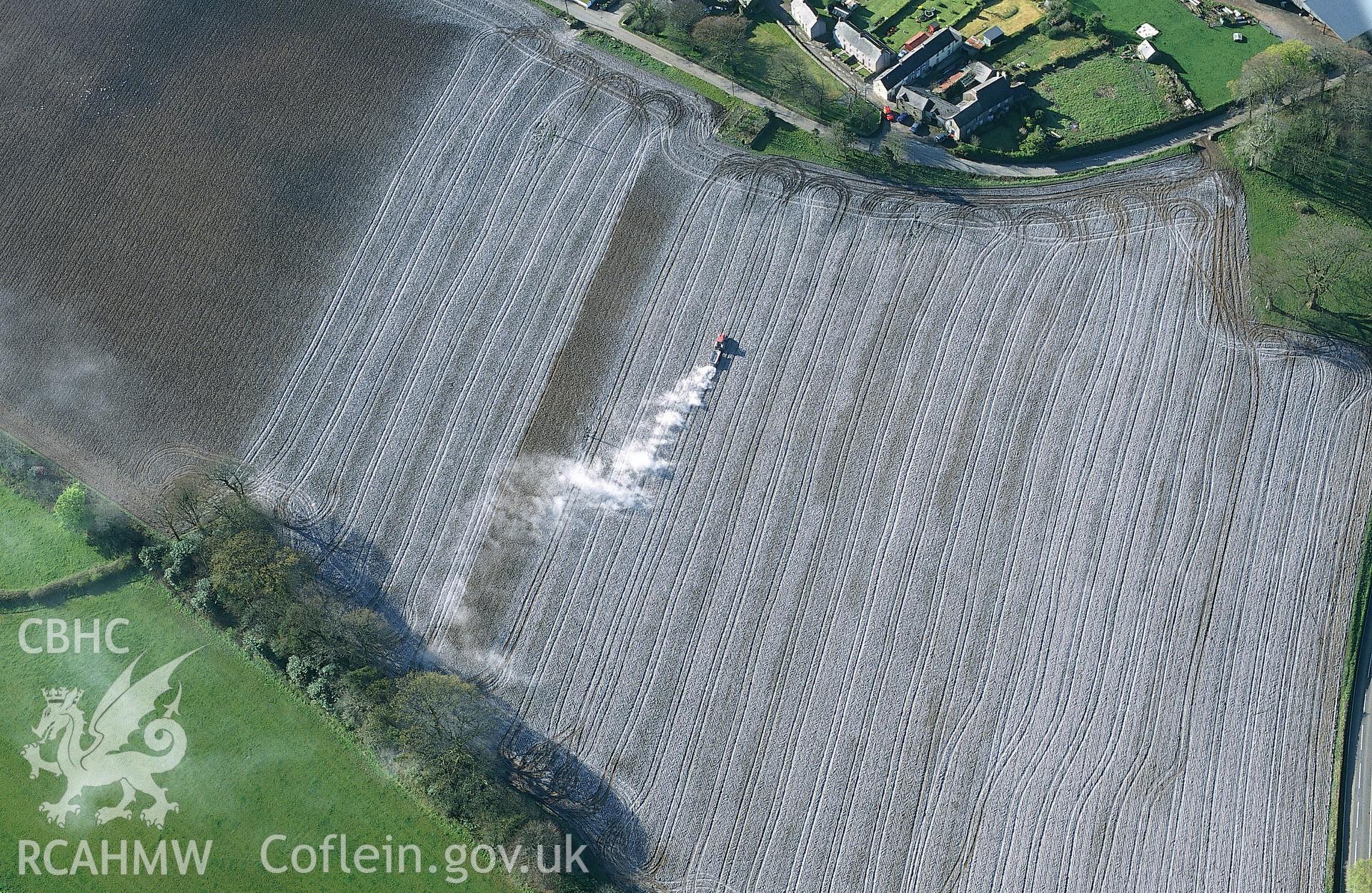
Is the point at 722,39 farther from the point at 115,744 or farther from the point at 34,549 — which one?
the point at 115,744

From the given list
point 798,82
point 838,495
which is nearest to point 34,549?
point 838,495

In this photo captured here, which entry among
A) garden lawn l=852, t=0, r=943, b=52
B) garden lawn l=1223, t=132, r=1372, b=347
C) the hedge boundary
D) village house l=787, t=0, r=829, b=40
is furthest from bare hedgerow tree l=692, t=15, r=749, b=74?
the hedge boundary

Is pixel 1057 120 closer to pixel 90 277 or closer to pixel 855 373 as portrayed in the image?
pixel 855 373

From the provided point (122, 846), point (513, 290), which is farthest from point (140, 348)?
point (122, 846)

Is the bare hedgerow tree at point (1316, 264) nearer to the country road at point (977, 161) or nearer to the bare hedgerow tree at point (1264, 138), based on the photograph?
the bare hedgerow tree at point (1264, 138)

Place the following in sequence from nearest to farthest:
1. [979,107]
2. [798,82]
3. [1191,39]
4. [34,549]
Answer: [34,549] → [979,107] → [798,82] → [1191,39]

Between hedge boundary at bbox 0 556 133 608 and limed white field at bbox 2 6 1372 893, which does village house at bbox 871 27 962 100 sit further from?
hedge boundary at bbox 0 556 133 608

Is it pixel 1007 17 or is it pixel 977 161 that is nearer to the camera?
pixel 977 161

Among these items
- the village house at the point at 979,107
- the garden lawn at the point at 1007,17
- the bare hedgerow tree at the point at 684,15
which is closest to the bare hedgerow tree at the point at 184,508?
the bare hedgerow tree at the point at 684,15
